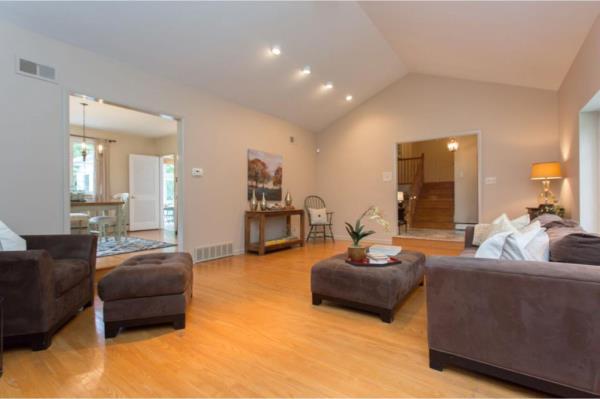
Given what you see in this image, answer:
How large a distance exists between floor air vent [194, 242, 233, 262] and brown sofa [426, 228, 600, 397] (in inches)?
149

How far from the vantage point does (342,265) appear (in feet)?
9.02

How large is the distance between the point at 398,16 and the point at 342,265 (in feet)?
11.3

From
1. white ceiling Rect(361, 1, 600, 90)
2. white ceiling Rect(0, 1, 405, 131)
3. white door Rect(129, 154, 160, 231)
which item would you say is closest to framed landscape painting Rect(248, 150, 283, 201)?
white ceiling Rect(0, 1, 405, 131)

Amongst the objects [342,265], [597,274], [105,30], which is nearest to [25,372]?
[342,265]

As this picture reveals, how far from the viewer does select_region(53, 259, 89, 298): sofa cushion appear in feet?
7.09

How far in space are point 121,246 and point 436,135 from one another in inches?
251

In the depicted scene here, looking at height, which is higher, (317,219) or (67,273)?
(317,219)

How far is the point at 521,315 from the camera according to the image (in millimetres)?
1480

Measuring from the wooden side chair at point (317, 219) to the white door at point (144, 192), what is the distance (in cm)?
449

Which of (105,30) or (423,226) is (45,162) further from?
(423,226)

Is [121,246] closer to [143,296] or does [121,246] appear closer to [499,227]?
[143,296]

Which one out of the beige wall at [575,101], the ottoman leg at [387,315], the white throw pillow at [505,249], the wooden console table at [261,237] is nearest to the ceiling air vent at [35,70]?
the wooden console table at [261,237]

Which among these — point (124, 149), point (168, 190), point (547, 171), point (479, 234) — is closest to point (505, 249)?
point (479, 234)

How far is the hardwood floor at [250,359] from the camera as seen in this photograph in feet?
5.20
